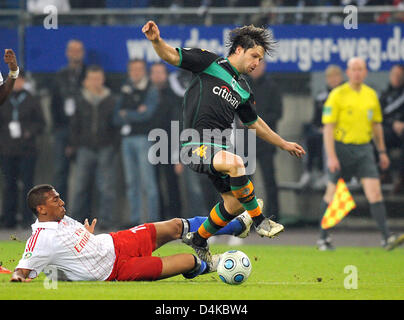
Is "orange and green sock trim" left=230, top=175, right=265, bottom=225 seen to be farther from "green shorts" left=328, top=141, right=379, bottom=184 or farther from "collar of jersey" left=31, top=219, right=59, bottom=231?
"green shorts" left=328, top=141, right=379, bottom=184

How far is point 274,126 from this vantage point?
13.5m

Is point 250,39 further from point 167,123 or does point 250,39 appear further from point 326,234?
point 167,123

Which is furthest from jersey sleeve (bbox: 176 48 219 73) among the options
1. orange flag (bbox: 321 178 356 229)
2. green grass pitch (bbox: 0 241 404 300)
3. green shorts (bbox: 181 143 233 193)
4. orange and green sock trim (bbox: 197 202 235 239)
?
orange flag (bbox: 321 178 356 229)

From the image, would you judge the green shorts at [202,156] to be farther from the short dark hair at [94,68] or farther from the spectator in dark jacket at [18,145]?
the spectator in dark jacket at [18,145]

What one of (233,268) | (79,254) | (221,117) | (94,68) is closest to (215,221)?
(233,268)

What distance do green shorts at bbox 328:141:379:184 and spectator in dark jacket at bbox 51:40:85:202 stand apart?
14.5ft

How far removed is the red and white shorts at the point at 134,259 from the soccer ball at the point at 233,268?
546mm

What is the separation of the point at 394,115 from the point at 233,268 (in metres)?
6.92

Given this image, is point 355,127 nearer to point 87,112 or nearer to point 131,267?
point 87,112

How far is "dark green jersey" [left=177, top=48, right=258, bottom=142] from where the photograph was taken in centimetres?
776

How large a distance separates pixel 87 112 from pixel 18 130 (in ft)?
3.68
